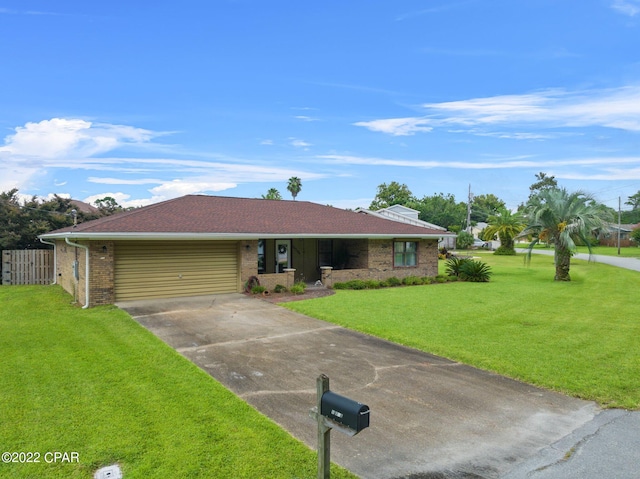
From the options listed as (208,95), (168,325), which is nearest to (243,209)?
(208,95)

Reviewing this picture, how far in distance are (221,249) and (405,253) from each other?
932 centimetres

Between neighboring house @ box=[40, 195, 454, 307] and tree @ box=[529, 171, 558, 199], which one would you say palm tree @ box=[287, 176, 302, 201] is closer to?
neighboring house @ box=[40, 195, 454, 307]

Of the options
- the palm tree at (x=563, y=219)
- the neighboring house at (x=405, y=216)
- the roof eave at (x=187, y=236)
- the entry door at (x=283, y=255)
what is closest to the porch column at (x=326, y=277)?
the roof eave at (x=187, y=236)

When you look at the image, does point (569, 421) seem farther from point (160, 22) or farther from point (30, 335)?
point (160, 22)

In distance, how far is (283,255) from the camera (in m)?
18.0

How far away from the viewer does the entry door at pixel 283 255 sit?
17781 millimetres

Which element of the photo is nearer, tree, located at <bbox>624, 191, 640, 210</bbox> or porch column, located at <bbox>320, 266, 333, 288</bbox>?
porch column, located at <bbox>320, 266, 333, 288</bbox>

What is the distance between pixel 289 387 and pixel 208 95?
54.9 ft

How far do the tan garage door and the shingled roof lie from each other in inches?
30.6

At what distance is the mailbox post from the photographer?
9.29ft

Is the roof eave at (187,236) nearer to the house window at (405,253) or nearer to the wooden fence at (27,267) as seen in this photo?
the house window at (405,253)

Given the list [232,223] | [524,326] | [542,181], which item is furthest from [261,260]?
[542,181]

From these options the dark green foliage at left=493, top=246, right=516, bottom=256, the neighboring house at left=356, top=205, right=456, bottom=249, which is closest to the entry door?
the neighboring house at left=356, top=205, right=456, bottom=249

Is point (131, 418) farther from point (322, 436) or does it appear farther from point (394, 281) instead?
point (394, 281)
